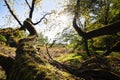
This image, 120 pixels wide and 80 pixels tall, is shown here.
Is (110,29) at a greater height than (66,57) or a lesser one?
greater

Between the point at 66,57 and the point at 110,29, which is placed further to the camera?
the point at 66,57

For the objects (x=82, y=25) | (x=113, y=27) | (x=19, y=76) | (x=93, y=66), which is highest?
(x=19, y=76)

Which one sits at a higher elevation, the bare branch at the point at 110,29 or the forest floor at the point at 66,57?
the bare branch at the point at 110,29

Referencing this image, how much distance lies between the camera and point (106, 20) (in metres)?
16.9

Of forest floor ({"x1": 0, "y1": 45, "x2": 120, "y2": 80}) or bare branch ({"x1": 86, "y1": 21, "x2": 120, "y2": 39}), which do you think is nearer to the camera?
bare branch ({"x1": 86, "y1": 21, "x2": 120, "y2": 39})

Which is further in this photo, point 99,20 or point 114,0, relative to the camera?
point 99,20

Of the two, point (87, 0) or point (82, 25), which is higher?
point (87, 0)

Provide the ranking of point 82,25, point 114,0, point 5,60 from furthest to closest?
point 82,25 → point 114,0 → point 5,60

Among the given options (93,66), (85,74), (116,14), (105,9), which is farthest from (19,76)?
(116,14)

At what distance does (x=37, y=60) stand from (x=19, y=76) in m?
0.63

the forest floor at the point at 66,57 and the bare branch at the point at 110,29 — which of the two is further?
the forest floor at the point at 66,57

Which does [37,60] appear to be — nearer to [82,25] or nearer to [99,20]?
[99,20]

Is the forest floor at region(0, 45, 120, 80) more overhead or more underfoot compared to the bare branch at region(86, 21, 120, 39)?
more underfoot

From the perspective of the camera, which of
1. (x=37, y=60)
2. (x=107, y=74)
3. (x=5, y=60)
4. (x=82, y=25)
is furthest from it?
(x=82, y=25)
